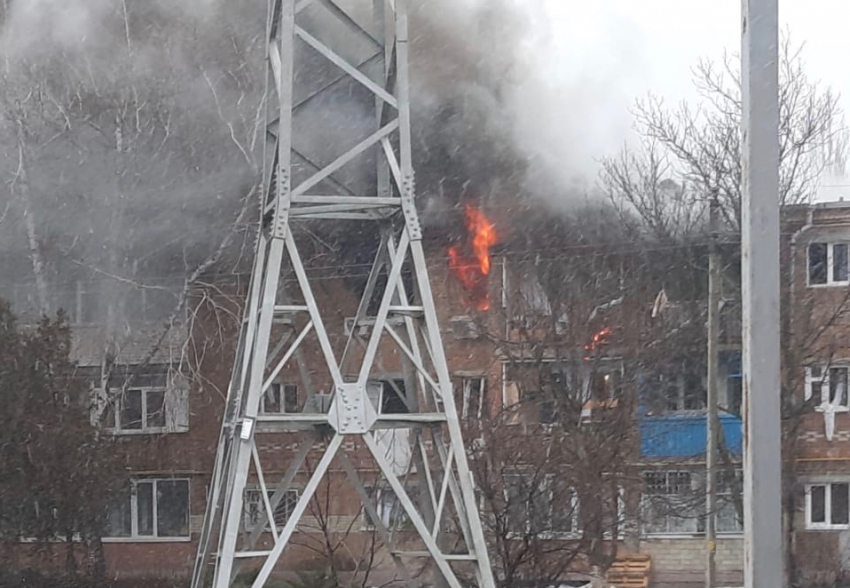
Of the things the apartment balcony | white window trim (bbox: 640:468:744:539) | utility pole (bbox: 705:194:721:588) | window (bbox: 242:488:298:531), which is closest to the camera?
utility pole (bbox: 705:194:721:588)

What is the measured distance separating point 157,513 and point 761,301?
504 inches

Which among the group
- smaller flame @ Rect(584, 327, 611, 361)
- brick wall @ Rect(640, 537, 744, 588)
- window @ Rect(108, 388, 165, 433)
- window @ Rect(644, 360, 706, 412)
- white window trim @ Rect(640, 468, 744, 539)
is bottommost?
brick wall @ Rect(640, 537, 744, 588)

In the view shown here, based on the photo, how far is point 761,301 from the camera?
2930mm

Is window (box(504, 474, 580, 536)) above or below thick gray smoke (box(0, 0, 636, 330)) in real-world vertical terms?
below

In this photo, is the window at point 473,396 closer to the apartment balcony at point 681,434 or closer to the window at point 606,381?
the window at point 606,381

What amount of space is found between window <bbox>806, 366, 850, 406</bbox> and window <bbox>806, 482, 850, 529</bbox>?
1.10 m

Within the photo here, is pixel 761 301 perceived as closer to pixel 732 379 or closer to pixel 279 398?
pixel 279 398

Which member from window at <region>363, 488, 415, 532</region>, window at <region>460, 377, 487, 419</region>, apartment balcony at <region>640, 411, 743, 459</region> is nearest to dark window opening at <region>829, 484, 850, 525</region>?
apartment balcony at <region>640, 411, 743, 459</region>

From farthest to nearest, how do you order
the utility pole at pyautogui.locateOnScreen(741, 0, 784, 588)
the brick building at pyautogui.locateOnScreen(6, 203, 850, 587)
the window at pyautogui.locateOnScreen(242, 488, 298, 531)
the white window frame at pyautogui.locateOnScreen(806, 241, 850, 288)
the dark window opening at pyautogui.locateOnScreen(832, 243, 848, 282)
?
the dark window opening at pyautogui.locateOnScreen(832, 243, 848, 282)
the white window frame at pyautogui.locateOnScreen(806, 241, 850, 288)
the brick building at pyautogui.locateOnScreen(6, 203, 850, 587)
the window at pyautogui.locateOnScreen(242, 488, 298, 531)
the utility pole at pyautogui.locateOnScreen(741, 0, 784, 588)

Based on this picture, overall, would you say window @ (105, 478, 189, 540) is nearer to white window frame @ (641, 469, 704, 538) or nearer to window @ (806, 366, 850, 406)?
white window frame @ (641, 469, 704, 538)

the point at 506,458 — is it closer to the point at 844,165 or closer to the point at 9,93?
the point at 844,165

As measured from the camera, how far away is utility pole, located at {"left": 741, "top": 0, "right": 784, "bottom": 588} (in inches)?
112

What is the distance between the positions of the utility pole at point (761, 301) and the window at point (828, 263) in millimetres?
Result: 10837

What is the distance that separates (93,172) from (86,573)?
208 inches
